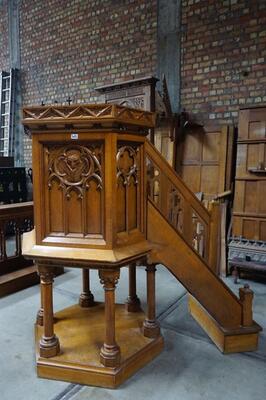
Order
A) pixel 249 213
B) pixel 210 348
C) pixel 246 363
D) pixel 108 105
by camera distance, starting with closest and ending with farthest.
Answer: pixel 108 105 < pixel 246 363 < pixel 210 348 < pixel 249 213

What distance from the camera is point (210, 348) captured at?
233 cm

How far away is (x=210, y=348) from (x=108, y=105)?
1814mm

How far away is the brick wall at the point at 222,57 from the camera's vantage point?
12.9 feet

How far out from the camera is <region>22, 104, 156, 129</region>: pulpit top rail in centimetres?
173

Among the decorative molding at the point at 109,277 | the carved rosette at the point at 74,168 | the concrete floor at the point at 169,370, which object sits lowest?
the concrete floor at the point at 169,370

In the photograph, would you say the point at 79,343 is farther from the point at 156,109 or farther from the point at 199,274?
the point at 156,109

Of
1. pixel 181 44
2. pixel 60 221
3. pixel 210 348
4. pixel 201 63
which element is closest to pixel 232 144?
pixel 201 63

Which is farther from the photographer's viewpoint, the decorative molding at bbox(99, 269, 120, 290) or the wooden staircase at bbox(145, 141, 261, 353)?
the wooden staircase at bbox(145, 141, 261, 353)

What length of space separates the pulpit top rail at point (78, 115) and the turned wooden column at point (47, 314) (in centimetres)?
87

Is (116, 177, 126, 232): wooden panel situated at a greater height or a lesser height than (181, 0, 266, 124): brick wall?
lesser

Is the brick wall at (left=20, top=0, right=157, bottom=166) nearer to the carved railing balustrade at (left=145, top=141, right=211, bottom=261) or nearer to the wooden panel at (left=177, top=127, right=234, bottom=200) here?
the wooden panel at (left=177, top=127, right=234, bottom=200)

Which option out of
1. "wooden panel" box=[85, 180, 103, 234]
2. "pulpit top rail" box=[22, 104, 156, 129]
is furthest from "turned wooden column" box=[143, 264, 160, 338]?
"pulpit top rail" box=[22, 104, 156, 129]

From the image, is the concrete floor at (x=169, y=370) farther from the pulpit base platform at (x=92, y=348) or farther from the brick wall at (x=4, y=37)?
the brick wall at (x=4, y=37)

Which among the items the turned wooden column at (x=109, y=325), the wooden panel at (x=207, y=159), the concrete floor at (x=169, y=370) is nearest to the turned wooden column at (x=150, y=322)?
the concrete floor at (x=169, y=370)
